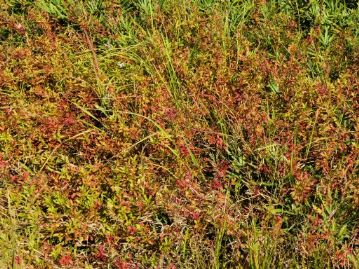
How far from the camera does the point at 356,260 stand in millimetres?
2889

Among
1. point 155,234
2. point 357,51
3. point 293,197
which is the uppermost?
point 357,51

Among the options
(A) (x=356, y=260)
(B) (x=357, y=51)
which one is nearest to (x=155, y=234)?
(A) (x=356, y=260)

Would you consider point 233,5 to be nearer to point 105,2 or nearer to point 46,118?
point 105,2

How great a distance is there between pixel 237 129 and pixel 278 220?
0.73 m

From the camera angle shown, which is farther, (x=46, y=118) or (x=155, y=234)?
(x=46, y=118)

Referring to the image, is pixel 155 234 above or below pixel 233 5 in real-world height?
below

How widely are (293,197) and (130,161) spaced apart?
1.06m

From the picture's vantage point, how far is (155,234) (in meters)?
3.16

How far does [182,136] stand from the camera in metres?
3.56

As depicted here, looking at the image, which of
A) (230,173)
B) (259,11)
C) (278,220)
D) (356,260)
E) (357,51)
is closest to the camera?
(356,260)

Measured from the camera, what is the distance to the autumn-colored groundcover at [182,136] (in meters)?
3.12

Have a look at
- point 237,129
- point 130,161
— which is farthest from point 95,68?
point 237,129

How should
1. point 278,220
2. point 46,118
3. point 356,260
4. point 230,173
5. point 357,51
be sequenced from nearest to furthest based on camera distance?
point 356,260, point 278,220, point 230,173, point 46,118, point 357,51

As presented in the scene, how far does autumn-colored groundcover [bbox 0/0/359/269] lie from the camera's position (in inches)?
123
